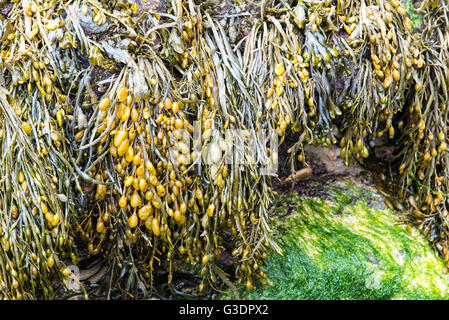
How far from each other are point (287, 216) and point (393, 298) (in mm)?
681

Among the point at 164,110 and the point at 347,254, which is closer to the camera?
the point at 164,110

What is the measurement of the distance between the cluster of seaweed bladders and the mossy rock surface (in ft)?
0.60

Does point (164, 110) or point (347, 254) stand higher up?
point (164, 110)

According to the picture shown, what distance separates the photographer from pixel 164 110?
1543 mm

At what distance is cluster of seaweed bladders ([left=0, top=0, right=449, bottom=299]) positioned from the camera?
4.83 ft

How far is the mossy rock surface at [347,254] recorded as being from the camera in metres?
Answer: 1.89

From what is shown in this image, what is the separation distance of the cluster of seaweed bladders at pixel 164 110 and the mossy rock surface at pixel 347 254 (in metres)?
0.18

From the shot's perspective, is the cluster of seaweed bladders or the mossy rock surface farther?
the mossy rock surface

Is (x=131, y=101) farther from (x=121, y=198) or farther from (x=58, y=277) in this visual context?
(x=58, y=277)

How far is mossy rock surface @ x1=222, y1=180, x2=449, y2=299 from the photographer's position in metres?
1.89

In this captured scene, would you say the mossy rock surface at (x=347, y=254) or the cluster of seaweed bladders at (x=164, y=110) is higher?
the cluster of seaweed bladders at (x=164, y=110)

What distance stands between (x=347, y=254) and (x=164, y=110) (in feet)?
4.02

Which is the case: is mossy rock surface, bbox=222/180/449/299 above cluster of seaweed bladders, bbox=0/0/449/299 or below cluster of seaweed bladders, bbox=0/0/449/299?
below

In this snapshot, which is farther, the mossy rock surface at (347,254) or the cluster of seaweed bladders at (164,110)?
the mossy rock surface at (347,254)
